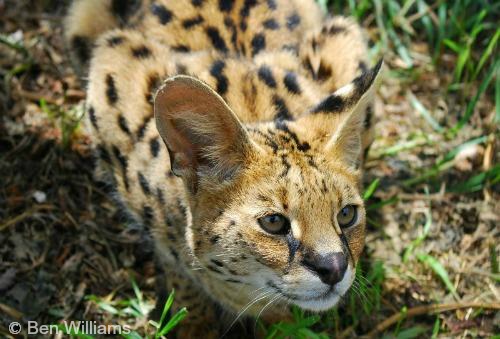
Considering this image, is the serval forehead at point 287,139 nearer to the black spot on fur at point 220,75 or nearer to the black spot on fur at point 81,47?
the black spot on fur at point 220,75

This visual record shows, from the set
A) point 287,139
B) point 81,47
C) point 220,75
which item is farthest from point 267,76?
point 81,47

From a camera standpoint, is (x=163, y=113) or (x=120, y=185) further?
(x=120, y=185)

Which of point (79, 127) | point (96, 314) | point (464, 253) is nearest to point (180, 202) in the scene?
point (96, 314)

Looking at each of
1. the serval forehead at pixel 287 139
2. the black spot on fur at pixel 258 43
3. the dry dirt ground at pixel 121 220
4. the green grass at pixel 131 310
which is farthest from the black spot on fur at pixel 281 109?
the green grass at pixel 131 310

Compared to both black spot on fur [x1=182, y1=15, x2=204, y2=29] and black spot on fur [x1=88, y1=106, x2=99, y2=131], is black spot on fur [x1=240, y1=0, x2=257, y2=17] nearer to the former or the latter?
black spot on fur [x1=182, y1=15, x2=204, y2=29]

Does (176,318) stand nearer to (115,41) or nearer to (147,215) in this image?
(147,215)

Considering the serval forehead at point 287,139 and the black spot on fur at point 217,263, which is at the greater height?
the serval forehead at point 287,139

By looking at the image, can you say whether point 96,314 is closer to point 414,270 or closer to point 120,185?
point 120,185
